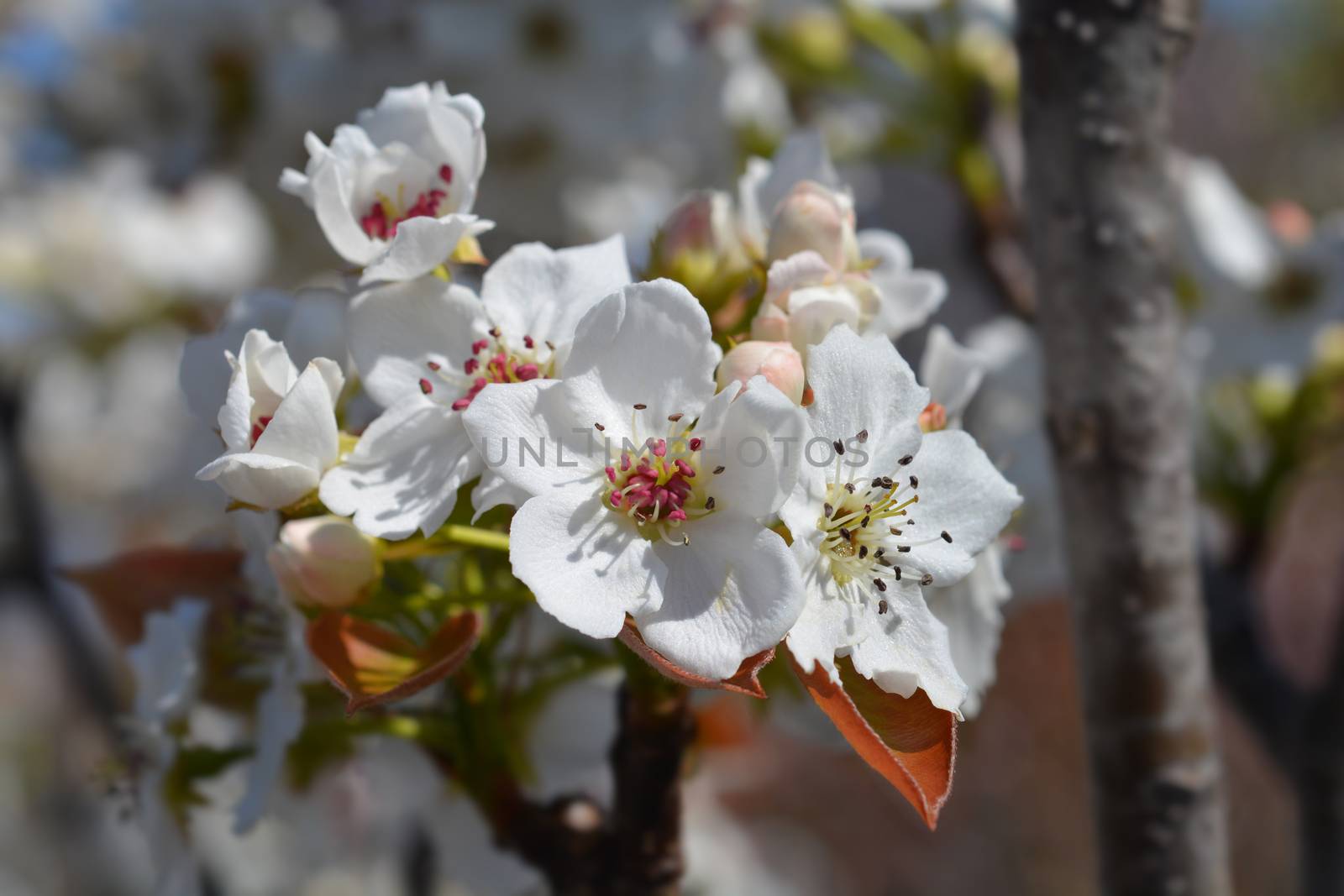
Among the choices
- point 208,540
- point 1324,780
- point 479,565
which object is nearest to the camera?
point 479,565

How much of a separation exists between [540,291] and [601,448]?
0.08 m

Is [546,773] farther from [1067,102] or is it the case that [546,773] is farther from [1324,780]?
[1324,780]

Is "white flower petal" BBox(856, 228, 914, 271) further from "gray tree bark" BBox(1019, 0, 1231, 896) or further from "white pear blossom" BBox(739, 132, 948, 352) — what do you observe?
"gray tree bark" BBox(1019, 0, 1231, 896)

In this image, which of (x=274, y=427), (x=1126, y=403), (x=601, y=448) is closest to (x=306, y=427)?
(x=274, y=427)

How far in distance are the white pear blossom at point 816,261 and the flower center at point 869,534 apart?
0.06 metres

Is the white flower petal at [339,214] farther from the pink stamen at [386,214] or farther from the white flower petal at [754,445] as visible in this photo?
the white flower petal at [754,445]

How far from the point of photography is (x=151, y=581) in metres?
0.64

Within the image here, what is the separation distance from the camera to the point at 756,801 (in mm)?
2818

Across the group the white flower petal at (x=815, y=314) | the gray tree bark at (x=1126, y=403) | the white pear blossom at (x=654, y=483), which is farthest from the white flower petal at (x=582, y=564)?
the gray tree bark at (x=1126, y=403)

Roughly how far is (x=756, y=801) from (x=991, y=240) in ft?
6.67

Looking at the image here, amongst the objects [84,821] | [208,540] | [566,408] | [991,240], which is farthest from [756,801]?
[566,408]

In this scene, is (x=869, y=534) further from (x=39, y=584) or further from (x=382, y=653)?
(x=39, y=584)

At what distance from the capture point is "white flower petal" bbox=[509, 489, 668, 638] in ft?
1.25

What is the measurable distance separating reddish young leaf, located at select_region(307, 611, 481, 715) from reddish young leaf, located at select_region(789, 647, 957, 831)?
0.46 feet
